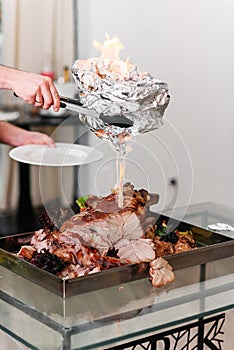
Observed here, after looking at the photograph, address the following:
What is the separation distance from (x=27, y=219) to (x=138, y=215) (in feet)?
8.75

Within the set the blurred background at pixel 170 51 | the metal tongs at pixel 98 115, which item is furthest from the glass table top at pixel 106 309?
the blurred background at pixel 170 51

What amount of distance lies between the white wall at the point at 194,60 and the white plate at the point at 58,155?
2.11m

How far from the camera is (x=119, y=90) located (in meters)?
1.76

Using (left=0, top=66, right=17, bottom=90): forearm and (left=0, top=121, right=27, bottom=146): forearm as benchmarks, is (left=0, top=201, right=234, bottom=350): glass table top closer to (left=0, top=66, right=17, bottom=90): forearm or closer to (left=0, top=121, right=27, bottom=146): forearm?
(left=0, top=66, right=17, bottom=90): forearm

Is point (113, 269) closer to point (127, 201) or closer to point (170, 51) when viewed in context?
point (127, 201)

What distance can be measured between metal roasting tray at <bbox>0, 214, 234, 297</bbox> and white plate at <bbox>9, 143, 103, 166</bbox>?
0.69 ft

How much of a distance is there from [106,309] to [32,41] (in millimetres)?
3087

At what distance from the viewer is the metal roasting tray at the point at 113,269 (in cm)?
165

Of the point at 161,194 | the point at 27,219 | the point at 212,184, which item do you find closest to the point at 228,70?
the point at 212,184

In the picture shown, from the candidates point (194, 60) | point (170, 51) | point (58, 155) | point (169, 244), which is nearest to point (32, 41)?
point (170, 51)

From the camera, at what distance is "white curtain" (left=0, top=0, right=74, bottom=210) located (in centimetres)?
439

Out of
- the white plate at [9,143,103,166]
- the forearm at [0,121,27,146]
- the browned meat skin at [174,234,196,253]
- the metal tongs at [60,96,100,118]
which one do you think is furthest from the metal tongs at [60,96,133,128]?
the forearm at [0,121,27,146]

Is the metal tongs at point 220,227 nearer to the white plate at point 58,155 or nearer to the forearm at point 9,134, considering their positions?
the white plate at point 58,155

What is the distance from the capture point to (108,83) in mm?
1770
